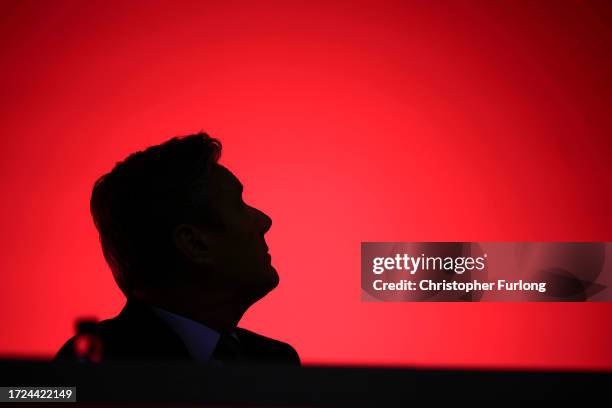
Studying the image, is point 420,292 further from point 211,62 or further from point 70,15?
point 70,15

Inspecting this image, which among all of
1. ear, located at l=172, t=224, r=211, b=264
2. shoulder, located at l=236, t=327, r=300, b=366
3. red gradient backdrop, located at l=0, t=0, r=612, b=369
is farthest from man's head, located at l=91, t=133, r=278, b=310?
red gradient backdrop, located at l=0, t=0, r=612, b=369

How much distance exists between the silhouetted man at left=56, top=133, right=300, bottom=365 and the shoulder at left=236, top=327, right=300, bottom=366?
0.05 m

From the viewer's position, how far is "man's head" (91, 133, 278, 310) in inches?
57.7

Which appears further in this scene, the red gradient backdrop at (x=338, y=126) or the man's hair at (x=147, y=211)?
the red gradient backdrop at (x=338, y=126)

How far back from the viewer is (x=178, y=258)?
1.47 m

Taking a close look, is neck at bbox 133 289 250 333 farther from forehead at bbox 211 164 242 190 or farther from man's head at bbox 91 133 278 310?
forehead at bbox 211 164 242 190

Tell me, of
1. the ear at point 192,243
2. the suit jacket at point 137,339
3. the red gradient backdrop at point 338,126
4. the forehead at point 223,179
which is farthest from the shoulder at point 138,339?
the red gradient backdrop at point 338,126

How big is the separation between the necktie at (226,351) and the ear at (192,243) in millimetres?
180

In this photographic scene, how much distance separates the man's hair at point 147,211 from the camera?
1.47m

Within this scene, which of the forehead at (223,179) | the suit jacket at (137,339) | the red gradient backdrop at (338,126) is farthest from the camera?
the red gradient backdrop at (338,126)

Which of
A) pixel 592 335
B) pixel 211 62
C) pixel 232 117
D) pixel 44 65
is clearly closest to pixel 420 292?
pixel 592 335

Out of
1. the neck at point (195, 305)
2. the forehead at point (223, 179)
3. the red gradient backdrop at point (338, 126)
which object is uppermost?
the red gradient backdrop at point (338, 126)

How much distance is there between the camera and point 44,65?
91.7 inches

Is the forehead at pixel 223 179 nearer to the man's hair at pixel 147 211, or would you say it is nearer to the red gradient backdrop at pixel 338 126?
the man's hair at pixel 147 211
